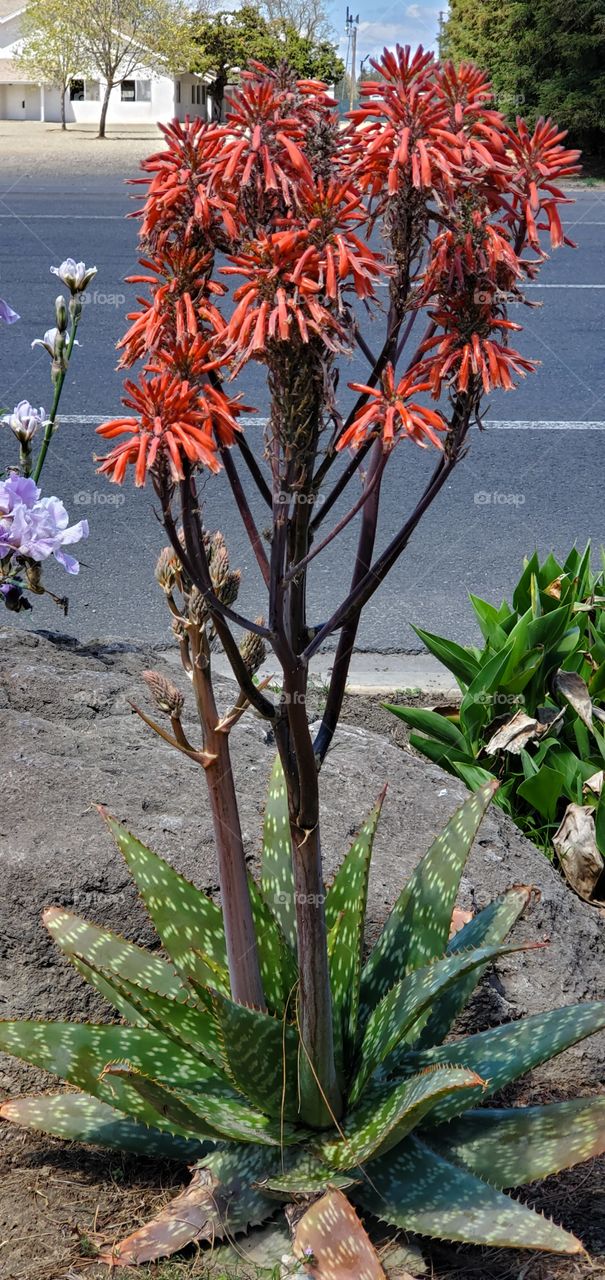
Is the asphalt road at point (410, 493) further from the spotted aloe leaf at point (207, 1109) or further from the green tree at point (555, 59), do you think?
the green tree at point (555, 59)

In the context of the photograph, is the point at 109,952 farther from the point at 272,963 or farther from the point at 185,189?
the point at 185,189

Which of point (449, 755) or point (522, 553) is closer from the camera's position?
point (449, 755)

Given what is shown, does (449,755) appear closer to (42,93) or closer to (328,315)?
(328,315)

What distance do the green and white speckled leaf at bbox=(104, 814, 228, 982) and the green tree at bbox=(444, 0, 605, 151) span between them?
23953 mm

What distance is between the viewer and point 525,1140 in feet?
6.27

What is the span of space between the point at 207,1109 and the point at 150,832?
2.75 ft

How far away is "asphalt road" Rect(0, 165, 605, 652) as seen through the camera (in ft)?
16.1

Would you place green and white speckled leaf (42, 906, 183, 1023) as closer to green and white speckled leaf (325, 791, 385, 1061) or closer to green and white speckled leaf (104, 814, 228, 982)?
green and white speckled leaf (104, 814, 228, 982)

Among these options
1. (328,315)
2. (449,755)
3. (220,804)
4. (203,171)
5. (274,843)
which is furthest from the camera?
(449,755)

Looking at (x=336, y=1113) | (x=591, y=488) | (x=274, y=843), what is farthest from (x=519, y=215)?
(x=591, y=488)

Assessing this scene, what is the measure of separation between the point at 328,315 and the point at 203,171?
291mm

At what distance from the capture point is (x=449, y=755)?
3.36m

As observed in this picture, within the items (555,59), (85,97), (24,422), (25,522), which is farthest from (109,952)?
(85,97)

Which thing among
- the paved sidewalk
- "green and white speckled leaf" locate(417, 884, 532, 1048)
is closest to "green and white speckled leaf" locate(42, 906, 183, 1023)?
"green and white speckled leaf" locate(417, 884, 532, 1048)
